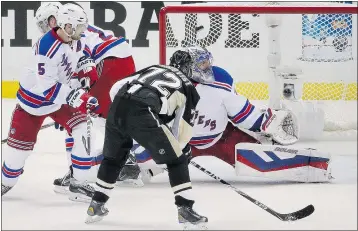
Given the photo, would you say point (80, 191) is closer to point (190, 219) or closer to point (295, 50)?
point (190, 219)

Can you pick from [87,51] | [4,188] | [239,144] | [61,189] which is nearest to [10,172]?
[4,188]

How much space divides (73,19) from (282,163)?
3.81ft

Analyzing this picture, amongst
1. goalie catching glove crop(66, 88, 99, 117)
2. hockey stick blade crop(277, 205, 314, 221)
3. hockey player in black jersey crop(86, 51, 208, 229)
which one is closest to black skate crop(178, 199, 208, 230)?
hockey player in black jersey crop(86, 51, 208, 229)

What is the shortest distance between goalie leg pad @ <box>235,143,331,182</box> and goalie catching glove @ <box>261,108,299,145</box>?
10cm

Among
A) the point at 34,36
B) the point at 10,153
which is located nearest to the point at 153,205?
the point at 10,153

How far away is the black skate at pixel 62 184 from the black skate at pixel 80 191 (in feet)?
0.38

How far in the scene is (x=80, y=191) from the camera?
4266 millimetres

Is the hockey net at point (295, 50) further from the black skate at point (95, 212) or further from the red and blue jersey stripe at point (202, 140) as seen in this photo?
the black skate at point (95, 212)

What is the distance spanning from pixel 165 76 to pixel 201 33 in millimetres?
1970

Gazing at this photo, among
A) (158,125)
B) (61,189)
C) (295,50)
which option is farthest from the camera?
(295,50)

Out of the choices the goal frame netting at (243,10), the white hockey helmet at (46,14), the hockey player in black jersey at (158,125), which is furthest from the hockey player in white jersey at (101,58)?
the hockey player in black jersey at (158,125)

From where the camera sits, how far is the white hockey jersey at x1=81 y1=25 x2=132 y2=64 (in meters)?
4.80

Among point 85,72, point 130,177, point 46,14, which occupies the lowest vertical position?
point 130,177

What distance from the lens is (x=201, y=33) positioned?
5.64 metres
